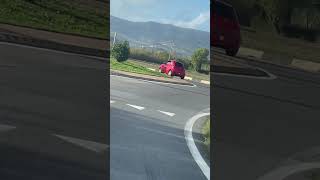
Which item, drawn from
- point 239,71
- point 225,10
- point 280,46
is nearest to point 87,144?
point 239,71

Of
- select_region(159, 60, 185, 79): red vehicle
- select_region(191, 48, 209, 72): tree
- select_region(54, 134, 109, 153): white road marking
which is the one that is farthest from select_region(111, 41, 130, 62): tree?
select_region(54, 134, 109, 153): white road marking

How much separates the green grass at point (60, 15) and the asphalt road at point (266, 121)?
95 cm

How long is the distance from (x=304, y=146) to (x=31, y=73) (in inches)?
80.7

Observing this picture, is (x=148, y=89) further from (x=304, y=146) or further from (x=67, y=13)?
(x=304, y=146)

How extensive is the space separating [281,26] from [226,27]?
16.0 inches

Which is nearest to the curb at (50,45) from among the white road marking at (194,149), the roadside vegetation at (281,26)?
the white road marking at (194,149)

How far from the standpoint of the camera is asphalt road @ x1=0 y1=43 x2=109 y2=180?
3387 mm

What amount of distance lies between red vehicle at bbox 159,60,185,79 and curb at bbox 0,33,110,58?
44 cm

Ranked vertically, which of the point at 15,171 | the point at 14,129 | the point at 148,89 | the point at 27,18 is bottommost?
the point at 15,171

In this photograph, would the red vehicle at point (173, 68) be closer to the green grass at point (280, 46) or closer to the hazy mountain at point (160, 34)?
the hazy mountain at point (160, 34)

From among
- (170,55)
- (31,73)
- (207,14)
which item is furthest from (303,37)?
(31,73)

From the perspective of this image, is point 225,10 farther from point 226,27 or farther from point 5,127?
point 5,127

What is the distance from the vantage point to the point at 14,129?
3391mm

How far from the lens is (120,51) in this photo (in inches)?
138
